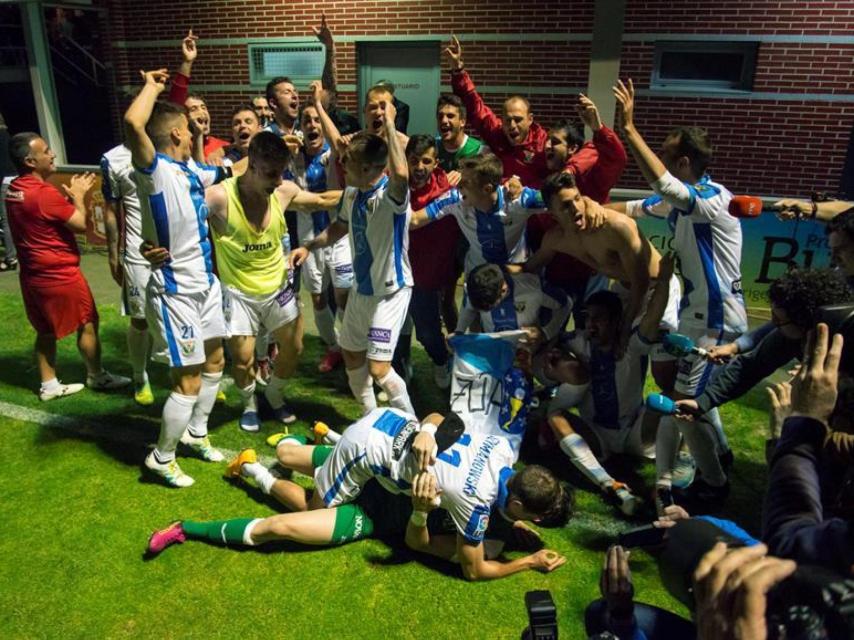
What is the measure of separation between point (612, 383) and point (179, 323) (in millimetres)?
2642

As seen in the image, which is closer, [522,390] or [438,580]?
[438,580]

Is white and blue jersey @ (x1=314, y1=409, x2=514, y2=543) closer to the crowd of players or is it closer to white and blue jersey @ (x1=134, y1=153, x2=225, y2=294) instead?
the crowd of players

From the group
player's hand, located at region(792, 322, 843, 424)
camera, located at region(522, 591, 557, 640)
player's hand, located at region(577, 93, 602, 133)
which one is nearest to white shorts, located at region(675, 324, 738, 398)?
player's hand, located at region(577, 93, 602, 133)

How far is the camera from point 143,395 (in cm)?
521

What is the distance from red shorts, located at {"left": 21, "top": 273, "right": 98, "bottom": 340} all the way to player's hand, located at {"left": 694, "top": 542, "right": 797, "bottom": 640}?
16.2 ft

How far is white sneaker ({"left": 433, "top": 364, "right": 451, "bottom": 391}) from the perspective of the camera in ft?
18.3

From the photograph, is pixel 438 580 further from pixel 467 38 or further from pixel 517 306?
pixel 467 38

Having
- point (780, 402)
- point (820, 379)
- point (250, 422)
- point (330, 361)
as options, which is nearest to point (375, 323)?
point (250, 422)

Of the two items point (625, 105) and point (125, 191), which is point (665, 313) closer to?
point (625, 105)

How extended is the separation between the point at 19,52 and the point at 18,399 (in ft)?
40.4

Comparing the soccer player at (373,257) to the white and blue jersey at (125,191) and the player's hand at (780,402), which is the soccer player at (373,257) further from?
the player's hand at (780,402)

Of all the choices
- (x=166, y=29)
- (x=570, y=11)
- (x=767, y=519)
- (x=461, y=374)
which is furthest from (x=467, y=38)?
(x=767, y=519)

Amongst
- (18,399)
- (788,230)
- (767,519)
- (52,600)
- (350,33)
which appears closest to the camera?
(767,519)

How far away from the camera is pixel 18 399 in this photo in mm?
5277
